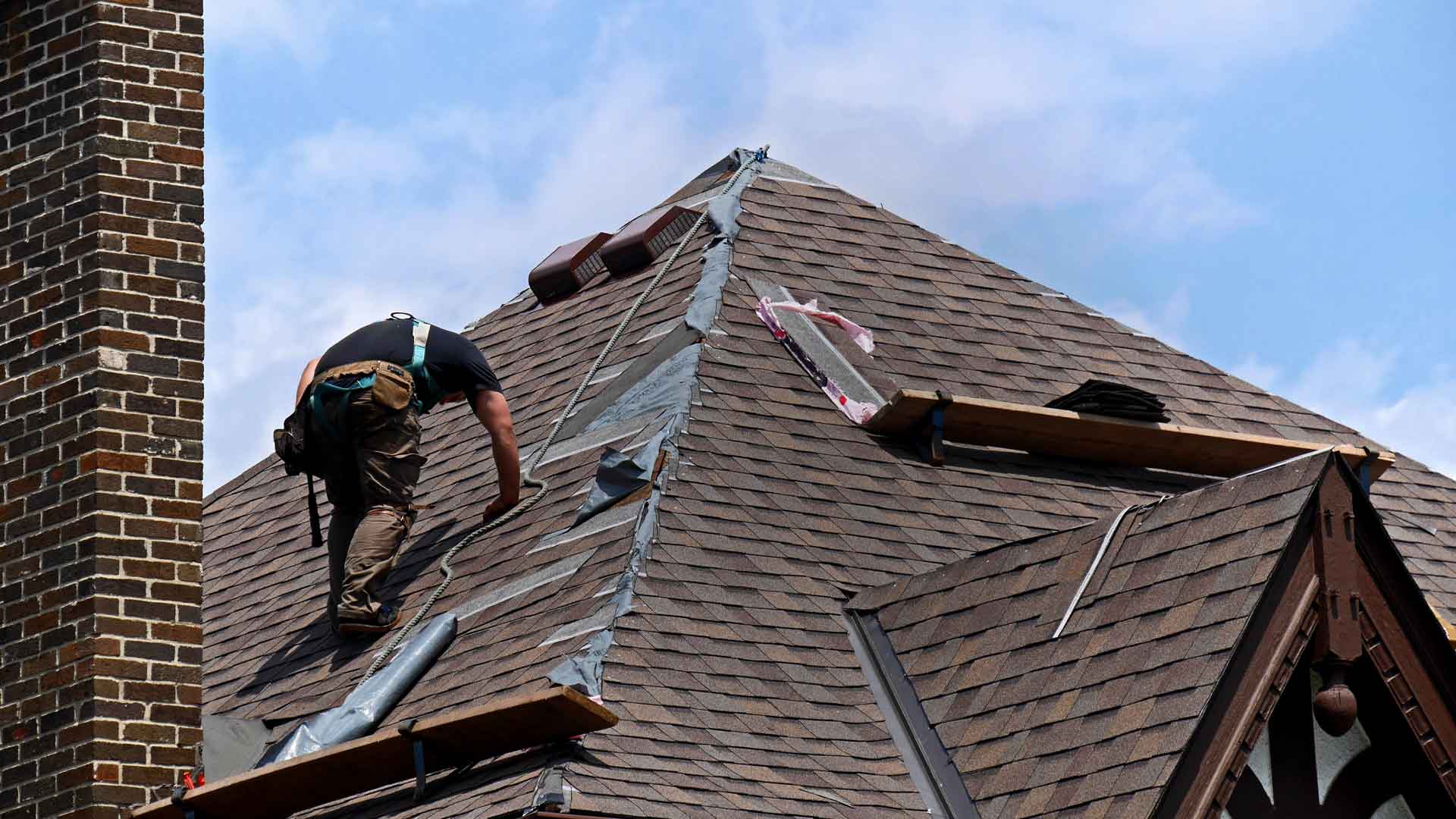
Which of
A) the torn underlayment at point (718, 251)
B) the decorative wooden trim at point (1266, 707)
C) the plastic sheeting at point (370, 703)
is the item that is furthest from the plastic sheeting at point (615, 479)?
the decorative wooden trim at point (1266, 707)

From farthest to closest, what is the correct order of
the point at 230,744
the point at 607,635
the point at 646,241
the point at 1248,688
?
the point at 646,241, the point at 230,744, the point at 607,635, the point at 1248,688

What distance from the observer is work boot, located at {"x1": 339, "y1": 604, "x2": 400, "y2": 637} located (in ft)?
43.7

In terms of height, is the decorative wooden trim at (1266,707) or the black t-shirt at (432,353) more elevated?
the black t-shirt at (432,353)

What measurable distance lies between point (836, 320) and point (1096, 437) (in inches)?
70.7

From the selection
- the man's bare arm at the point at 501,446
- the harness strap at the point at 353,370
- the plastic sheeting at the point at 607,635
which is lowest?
the plastic sheeting at the point at 607,635

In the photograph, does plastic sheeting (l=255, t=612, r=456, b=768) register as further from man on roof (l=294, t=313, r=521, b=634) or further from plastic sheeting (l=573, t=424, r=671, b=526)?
plastic sheeting (l=573, t=424, r=671, b=526)

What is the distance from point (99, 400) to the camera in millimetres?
12508

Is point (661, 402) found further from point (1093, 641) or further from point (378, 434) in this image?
point (1093, 641)

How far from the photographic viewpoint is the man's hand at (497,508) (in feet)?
45.8

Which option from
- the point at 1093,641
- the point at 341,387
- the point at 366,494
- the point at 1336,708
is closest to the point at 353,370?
the point at 341,387

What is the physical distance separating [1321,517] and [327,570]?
247 inches

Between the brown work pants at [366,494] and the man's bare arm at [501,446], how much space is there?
0.40m

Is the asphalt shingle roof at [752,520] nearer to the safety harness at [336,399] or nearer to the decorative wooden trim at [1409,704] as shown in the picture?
the safety harness at [336,399]

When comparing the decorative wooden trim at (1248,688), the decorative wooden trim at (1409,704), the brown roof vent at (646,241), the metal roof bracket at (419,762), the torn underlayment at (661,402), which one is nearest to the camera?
the decorative wooden trim at (1248,688)
